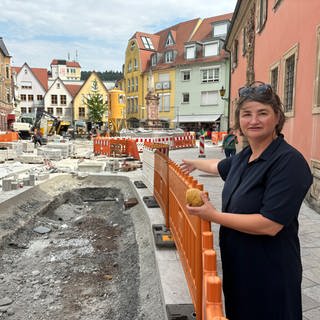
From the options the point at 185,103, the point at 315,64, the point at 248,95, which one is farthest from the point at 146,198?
the point at 185,103

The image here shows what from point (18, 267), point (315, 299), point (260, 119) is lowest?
point (18, 267)

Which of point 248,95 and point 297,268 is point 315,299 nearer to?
point 297,268

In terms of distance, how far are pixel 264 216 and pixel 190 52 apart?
150 feet

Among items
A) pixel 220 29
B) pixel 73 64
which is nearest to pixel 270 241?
pixel 220 29

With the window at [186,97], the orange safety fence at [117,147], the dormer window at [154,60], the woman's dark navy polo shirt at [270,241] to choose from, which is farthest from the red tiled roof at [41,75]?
the woman's dark navy polo shirt at [270,241]

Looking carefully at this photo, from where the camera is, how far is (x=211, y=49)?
4275 cm

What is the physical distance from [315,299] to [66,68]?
357 ft

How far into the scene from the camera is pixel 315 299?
330cm

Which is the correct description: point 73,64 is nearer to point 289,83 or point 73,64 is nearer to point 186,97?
point 186,97

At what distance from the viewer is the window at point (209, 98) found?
139 ft

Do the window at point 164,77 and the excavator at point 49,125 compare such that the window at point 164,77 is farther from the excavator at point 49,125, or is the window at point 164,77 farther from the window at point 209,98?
the excavator at point 49,125

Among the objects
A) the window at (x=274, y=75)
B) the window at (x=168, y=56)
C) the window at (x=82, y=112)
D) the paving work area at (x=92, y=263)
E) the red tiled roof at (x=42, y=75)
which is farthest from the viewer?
the red tiled roof at (x=42, y=75)

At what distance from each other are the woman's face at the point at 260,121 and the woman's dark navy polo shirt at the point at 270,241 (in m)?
0.07

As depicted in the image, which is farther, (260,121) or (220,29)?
(220,29)
